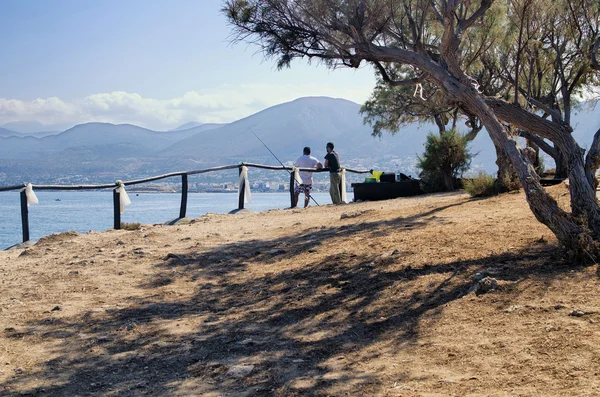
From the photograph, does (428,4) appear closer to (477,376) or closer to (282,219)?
(282,219)

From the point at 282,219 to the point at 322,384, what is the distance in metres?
8.31

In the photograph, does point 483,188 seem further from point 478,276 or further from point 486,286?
point 486,286

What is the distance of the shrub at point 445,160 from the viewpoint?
15.5m

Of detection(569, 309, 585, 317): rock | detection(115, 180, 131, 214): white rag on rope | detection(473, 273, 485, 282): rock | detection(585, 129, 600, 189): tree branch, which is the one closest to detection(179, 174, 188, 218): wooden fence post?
detection(115, 180, 131, 214): white rag on rope

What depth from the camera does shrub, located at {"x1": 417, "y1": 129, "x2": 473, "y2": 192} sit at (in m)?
15.5

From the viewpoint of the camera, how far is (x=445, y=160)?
1578 cm

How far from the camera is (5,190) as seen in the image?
11125 millimetres

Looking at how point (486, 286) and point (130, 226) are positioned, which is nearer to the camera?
point (486, 286)

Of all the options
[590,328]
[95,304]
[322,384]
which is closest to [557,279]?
[590,328]

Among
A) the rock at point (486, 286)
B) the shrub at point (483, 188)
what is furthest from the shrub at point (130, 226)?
the rock at point (486, 286)

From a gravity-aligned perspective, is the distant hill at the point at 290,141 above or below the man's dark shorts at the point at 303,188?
above

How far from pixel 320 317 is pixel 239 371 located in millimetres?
1268

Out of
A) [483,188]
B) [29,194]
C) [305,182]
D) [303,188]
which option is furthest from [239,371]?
[305,182]

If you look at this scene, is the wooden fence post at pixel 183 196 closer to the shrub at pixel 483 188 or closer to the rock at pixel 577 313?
the shrub at pixel 483 188
